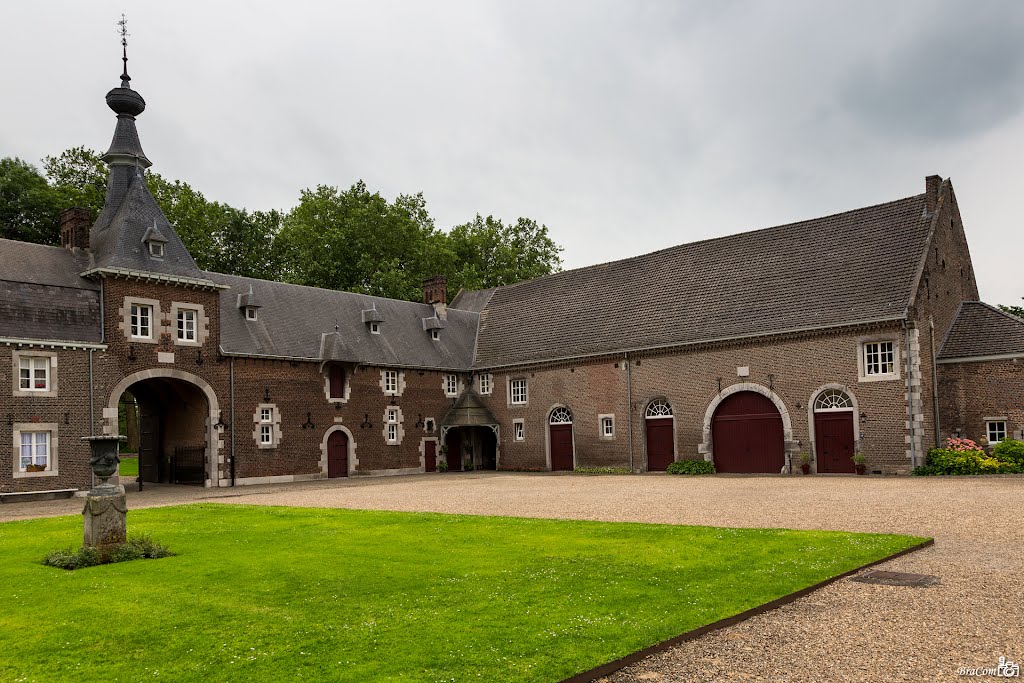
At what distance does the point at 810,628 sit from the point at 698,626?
104cm

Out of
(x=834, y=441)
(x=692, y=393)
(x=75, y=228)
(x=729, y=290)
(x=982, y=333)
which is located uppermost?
(x=75, y=228)

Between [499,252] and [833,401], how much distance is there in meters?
31.0

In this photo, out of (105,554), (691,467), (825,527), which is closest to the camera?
(105,554)

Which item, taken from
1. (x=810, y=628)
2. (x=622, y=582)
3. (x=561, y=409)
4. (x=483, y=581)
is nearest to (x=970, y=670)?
(x=810, y=628)

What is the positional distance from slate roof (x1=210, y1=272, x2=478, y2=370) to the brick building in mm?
122

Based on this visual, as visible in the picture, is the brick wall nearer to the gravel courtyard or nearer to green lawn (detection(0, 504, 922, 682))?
the gravel courtyard

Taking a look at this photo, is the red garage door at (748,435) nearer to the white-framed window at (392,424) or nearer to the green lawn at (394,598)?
the white-framed window at (392,424)

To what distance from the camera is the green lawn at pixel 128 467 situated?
39500 mm

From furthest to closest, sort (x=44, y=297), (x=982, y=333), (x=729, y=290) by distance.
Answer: (x=729, y=290), (x=982, y=333), (x=44, y=297)

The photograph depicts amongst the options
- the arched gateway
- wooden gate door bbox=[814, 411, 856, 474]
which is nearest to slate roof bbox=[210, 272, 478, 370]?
the arched gateway

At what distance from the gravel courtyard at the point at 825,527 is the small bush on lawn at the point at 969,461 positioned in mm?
2132

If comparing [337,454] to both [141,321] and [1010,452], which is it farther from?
[1010,452]

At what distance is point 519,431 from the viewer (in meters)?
35.8

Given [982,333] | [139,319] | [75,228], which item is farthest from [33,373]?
[982,333]
